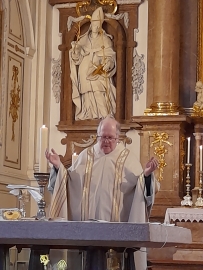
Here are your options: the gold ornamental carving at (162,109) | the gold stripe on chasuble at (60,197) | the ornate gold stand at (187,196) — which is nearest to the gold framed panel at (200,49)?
the gold ornamental carving at (162,109)

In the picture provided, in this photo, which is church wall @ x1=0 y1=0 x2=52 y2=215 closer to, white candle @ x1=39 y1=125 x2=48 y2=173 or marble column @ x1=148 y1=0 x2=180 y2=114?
marble column @ x1=148 y1=0 x2=180 y2=114

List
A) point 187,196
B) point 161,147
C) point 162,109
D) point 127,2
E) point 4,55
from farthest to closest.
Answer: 1. point 127,2
2. point 4,55
3. point 162,109
4. point 161,147
5. point 187,196

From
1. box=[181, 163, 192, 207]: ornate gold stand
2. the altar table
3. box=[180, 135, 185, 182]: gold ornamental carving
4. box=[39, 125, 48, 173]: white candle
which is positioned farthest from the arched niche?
the altar table

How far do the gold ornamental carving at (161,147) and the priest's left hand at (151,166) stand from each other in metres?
4.06

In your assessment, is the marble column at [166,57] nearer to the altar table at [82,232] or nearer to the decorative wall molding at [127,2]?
the decorative wall molding at [127,2]

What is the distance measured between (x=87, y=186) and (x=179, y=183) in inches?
153

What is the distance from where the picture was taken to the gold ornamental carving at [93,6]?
368 inches

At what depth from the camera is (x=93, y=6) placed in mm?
9453

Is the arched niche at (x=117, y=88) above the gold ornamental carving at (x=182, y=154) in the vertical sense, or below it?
above

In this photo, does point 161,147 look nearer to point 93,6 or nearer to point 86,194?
point 93,6

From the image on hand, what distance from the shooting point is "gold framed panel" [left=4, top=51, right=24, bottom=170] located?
8883 millimetres

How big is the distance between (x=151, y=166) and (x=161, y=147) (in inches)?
171

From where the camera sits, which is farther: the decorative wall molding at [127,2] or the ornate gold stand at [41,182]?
the decorative wall molding at [127,2]

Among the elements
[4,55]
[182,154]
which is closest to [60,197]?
[182,154]
